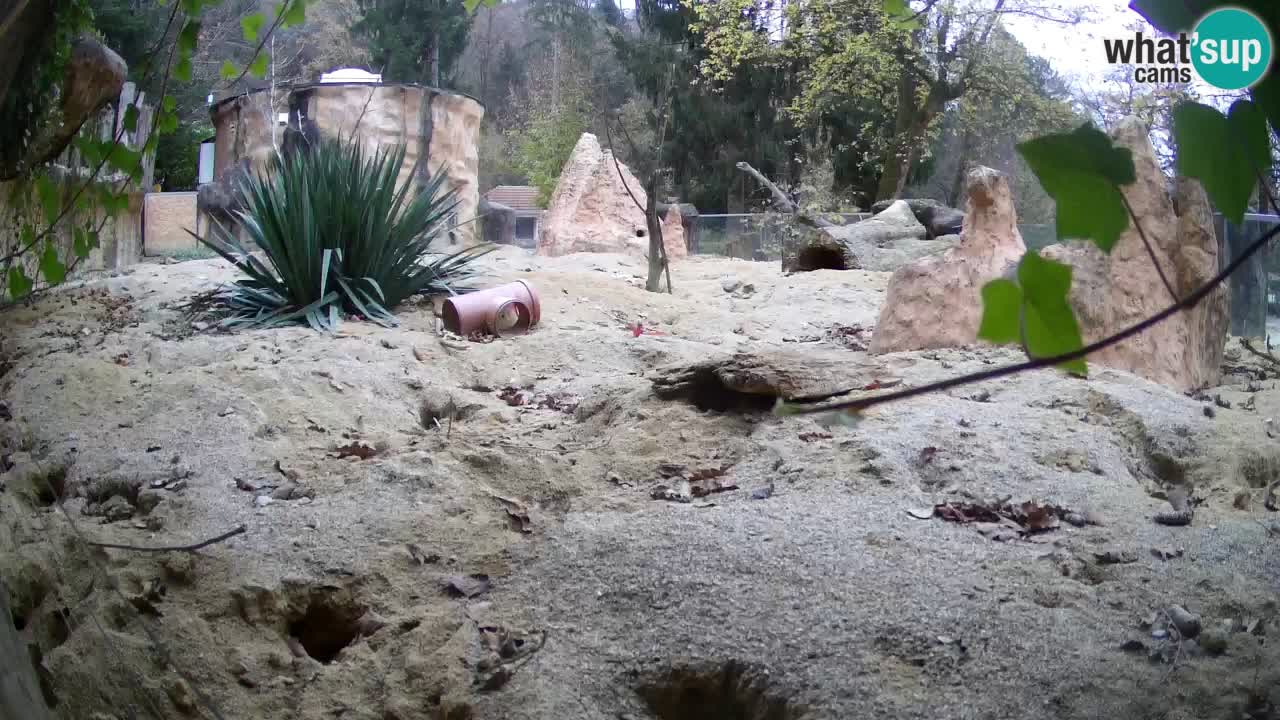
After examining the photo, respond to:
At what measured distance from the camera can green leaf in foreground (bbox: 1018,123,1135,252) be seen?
758 mm

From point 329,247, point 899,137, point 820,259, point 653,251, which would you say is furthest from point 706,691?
point 899,137

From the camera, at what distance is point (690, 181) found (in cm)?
2197

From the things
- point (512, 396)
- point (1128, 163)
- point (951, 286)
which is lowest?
point (512, 396)

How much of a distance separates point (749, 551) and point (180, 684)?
122cm

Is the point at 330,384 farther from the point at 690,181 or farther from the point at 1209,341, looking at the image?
the point at 690,181

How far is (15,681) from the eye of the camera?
1227mm

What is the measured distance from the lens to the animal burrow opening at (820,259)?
33.0ft

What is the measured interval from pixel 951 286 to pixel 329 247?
363 centimetres

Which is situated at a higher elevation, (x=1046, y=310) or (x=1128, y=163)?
(x=1128, y=163)

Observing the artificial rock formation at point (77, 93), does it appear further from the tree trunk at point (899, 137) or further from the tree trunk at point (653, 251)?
the tree trunk at point (899, 137)

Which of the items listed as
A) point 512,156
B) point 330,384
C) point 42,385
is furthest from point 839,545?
point 512,156

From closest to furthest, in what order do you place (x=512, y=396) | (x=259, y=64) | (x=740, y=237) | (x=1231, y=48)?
(x=1231, y=48)
(x=259, y=64)
(x=512, y=396)
(x=740, y=237)
